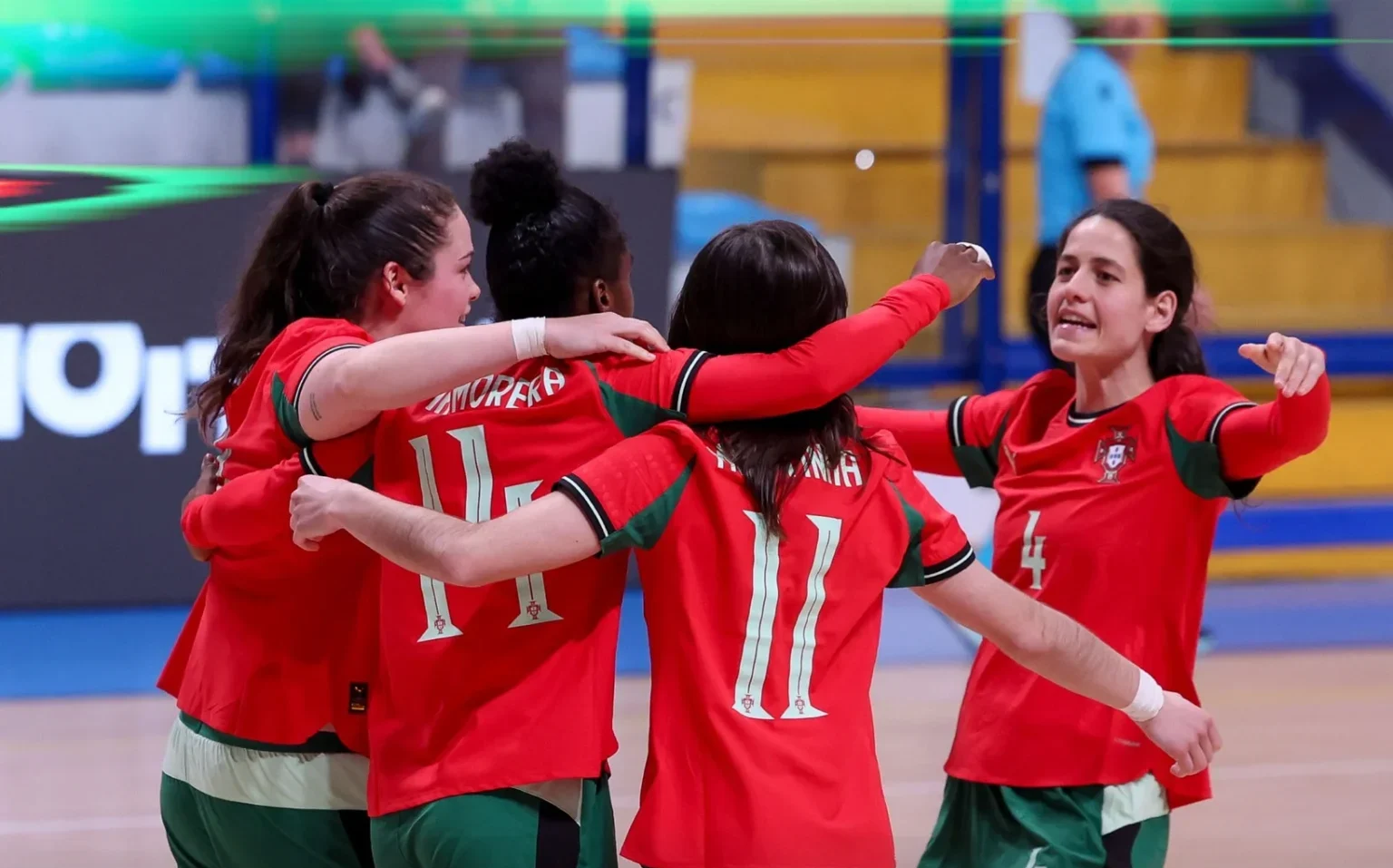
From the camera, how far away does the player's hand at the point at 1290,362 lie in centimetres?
217

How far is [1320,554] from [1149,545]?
4194 millimetres

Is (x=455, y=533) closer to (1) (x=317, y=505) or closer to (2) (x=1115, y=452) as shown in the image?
(1) (x=317, y=505)

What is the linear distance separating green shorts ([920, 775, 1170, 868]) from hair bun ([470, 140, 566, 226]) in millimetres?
1081

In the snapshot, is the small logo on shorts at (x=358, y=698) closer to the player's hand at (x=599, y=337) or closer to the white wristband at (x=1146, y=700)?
the player's hand at (x=599, y=337)

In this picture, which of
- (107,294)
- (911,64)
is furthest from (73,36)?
(911,64)

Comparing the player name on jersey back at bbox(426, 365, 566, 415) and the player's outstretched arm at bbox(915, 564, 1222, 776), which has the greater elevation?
the player name on jersey back at bbox(426, 365, 566, 415)

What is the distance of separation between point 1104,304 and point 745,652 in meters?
0.96

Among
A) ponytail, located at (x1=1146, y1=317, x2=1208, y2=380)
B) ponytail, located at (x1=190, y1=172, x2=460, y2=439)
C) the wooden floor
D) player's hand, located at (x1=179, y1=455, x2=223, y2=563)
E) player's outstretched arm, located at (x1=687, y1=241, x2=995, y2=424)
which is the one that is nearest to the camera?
player's outstretched arm, located at (x1=687, y1=241, x2=995, y2=424)

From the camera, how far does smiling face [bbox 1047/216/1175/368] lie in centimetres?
245

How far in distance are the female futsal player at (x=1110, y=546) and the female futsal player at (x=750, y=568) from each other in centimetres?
44

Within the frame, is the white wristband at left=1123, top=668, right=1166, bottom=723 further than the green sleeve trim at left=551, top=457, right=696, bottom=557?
Yes

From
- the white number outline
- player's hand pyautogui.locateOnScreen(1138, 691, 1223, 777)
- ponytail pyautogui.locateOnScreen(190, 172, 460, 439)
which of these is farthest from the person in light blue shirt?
ponytail pyautogui.locateOnScreen(190, 172, 460, 439)

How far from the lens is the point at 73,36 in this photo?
5.62 m

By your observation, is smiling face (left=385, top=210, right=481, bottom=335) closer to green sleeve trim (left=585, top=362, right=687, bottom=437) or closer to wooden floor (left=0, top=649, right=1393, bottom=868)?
green sleeve trim (left=585, top=362, right=687, bottom=437)
